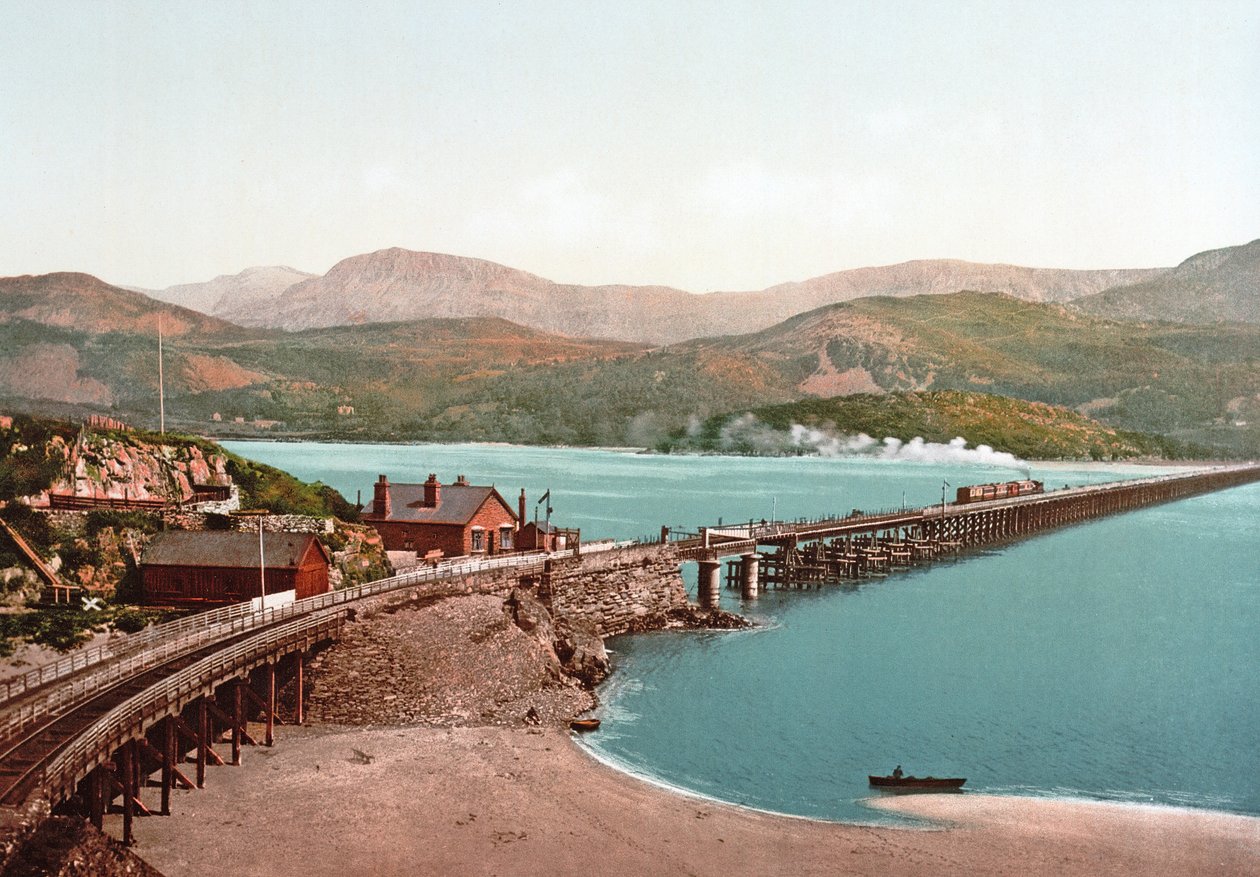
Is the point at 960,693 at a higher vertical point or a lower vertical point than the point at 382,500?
lower

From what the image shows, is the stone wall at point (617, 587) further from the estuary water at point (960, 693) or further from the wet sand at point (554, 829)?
the wet sand at point (554, 829)

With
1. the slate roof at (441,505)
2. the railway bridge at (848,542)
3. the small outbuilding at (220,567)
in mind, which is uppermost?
the slate roof at (441,505)

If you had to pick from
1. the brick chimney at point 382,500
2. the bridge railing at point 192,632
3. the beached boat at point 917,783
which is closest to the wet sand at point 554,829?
the beached boat at point 917,783

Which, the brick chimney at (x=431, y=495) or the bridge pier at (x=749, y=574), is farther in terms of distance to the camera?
A: the bridge pier at (x=749, y=574)

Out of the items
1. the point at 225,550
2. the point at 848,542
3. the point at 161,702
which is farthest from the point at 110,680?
the point at 848,542

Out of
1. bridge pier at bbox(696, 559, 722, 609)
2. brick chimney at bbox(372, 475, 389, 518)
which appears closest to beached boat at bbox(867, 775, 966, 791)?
bridge pier at bbox(696, 559, 722, 609)

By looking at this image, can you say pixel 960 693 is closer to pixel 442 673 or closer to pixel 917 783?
pixel 917 783
